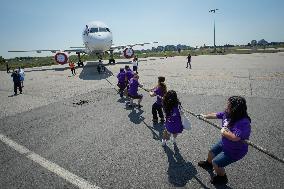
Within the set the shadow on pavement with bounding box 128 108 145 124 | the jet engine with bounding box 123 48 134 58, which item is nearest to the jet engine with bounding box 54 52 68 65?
the jet engine with bounding box 123 48 134 58

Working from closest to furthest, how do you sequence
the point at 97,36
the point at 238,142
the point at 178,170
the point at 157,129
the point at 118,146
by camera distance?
the point at 238,142 → the point at 178,170 → the point at 118,146 → the point at 157,129 → the point at 97,36

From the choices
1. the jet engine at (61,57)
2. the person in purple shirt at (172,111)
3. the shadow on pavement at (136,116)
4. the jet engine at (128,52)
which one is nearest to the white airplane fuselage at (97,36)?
the jet engine at (61,57)

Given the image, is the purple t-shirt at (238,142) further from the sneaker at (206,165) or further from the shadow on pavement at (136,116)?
the shadow on pavement at (136,116)

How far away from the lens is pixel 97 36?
26266 mm

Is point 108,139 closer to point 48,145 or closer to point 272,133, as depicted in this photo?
point 48,145

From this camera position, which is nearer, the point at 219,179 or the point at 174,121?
the point at 219,179

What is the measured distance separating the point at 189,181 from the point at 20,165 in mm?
4456

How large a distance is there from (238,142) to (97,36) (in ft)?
77.6

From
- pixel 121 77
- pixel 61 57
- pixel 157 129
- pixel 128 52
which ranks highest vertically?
pixel 128 52

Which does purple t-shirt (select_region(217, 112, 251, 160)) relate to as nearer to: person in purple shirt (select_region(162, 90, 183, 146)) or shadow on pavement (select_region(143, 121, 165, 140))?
person in purple shirt (select_region(162, 90, 183, 146))

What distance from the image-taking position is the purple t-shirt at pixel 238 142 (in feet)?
15.0

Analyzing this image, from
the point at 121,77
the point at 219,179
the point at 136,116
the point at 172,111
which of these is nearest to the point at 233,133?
the point at 219,179

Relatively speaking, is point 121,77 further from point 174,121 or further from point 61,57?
point 61,57

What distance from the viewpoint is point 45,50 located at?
3766 centimetres
